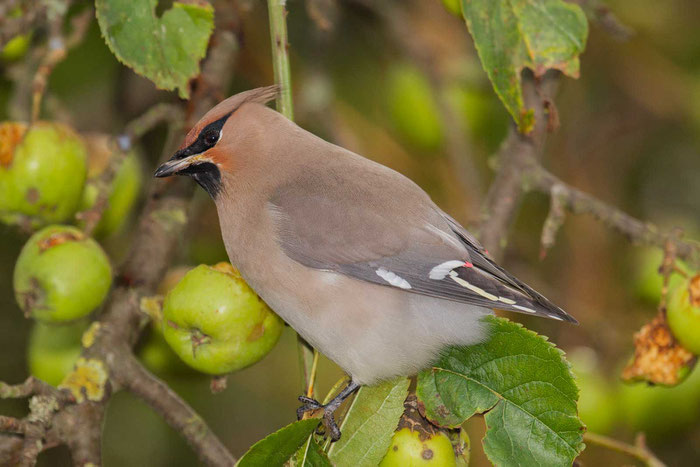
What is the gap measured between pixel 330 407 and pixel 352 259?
378 mm

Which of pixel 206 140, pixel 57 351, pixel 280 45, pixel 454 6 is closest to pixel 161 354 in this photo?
pixel 57 351

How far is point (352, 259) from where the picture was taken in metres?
2.29

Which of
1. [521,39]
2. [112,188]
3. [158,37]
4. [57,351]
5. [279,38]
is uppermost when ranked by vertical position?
[521,39]

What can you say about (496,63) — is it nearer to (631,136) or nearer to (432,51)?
(432,51)

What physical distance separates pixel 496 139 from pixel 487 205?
3.93 ft

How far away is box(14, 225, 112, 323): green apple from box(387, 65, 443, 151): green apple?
1.70 m

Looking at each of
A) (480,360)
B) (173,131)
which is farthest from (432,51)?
(480,360)

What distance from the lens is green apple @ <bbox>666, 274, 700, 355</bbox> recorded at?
236 centimetres

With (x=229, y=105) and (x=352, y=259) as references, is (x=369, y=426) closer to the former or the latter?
(x=352, y=259)

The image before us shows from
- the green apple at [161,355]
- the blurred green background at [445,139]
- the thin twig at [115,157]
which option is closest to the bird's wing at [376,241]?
the thin twig at [115,157]

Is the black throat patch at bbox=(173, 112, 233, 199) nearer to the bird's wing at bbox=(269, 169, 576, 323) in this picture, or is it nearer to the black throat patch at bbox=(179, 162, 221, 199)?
the black throat patch at bbox=(179, 162, 221, 199)

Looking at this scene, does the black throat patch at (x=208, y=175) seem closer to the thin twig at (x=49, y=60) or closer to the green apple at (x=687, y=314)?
the thin twig at (x=49, y=60)

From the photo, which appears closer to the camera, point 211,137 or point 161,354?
point 211,137

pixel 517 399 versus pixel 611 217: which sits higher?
pixel 611 217
